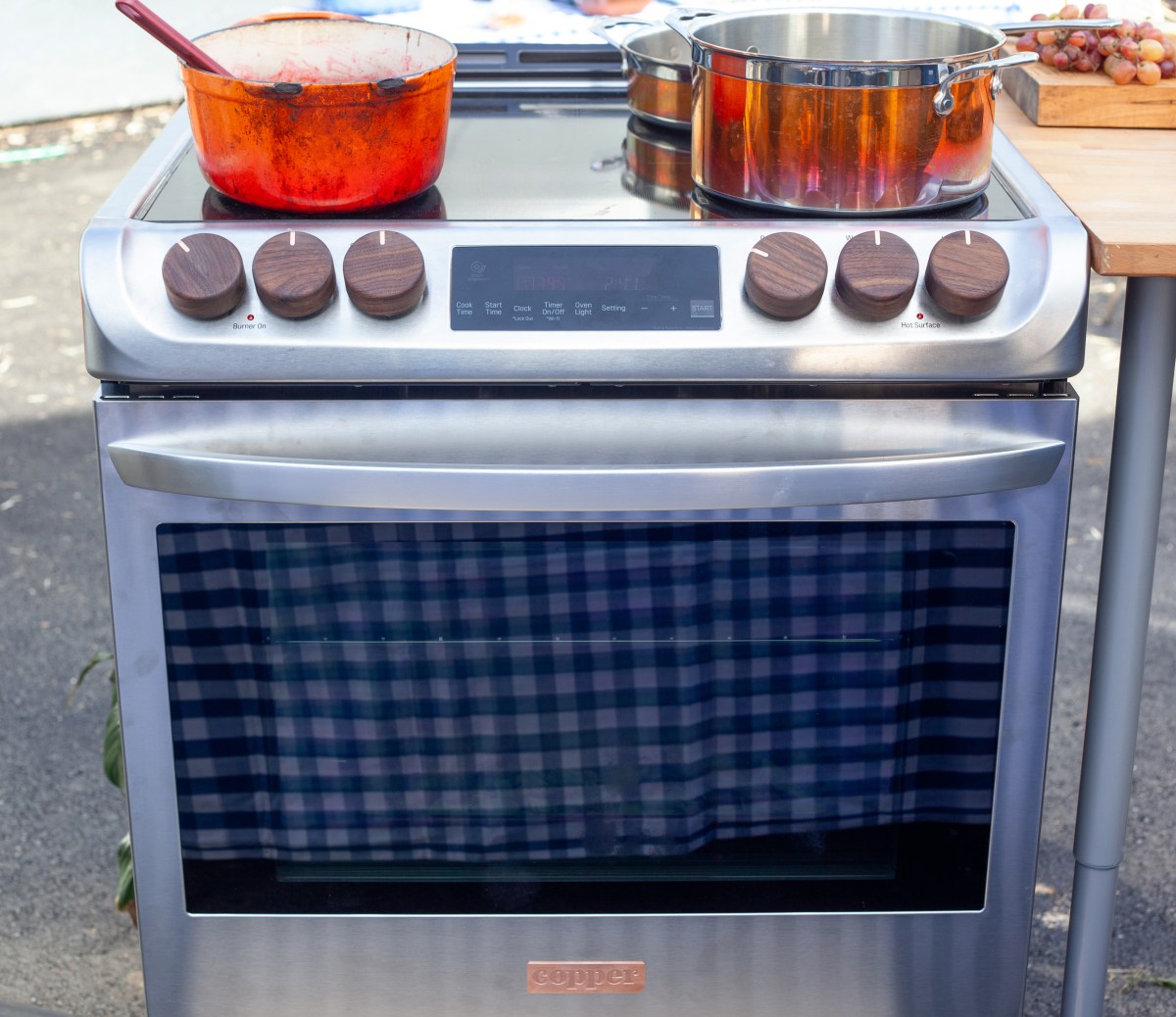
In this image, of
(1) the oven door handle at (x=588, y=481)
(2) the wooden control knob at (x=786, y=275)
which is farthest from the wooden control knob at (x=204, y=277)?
(2) the wooden control knob at (x=786, y=275)

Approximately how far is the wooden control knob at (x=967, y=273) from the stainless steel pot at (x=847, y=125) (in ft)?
0.26

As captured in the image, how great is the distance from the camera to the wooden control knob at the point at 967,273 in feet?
3.35

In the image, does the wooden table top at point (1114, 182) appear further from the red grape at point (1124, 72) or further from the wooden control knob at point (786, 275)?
the wooden control knob at point (786, 275)

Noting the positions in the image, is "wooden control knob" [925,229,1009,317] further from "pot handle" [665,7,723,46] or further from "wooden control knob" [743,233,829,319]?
"pot handle" [665,7,723,46]

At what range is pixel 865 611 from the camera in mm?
1138

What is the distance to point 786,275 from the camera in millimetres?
1036

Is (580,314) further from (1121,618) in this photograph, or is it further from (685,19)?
(1121,618)

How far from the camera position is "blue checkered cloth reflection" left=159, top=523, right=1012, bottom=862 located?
1116 millimetres

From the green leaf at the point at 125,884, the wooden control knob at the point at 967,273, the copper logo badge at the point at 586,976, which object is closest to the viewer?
the wooden control knob at the point at 967,273

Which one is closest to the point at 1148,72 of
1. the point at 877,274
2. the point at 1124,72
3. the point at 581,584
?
the point at 1124,72

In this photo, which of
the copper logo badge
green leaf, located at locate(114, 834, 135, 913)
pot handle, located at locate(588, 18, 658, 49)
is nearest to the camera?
the copper logo badge

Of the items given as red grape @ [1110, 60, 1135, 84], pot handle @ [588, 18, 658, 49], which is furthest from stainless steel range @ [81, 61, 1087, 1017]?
red grape @ [1110, 60, 1135, 84]

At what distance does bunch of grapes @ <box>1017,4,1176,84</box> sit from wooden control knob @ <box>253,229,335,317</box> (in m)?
0.74

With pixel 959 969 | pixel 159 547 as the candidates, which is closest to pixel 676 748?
pixel 959 969
